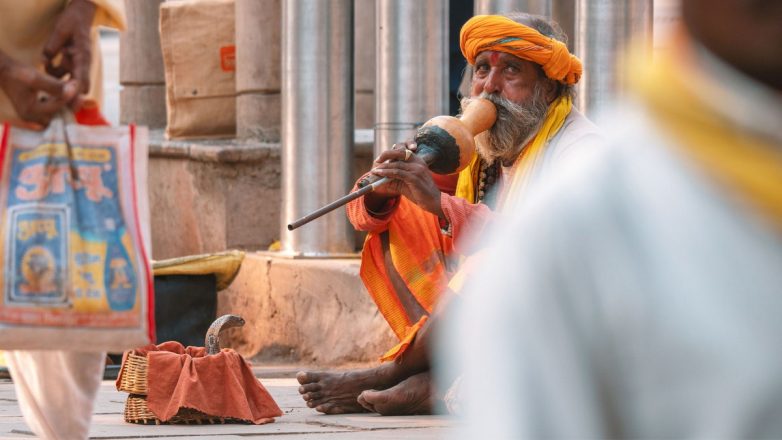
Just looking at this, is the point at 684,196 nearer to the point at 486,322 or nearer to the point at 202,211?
the point at 486,322

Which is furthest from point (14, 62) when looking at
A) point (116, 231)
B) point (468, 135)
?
point (468, 135)

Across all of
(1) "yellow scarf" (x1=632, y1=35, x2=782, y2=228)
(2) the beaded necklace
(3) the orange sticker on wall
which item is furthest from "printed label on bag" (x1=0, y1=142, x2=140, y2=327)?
(3) the orange sticker on wall

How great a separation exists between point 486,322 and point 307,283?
711 cm

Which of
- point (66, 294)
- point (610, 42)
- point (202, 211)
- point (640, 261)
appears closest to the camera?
point (640, 261)

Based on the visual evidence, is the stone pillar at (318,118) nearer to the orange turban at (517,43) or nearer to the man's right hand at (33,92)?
the orange turban at (517,43)

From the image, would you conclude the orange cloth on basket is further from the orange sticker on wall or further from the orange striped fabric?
the orange sticker on wall

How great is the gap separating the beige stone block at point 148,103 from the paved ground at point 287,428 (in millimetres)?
6542

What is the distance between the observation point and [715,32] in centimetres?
81

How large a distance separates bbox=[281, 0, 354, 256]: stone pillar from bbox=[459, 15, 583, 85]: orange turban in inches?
108

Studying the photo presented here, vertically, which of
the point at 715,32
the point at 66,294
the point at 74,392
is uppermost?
the point at 715,32

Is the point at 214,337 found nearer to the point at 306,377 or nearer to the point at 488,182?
the point at 306,377

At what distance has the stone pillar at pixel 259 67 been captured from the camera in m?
9.56

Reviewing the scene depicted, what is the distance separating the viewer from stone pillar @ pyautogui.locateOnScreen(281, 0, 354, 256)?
8.06 metres

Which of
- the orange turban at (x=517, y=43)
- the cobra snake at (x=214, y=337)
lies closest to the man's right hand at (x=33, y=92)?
the cobra snake at (x=214, y=337)
